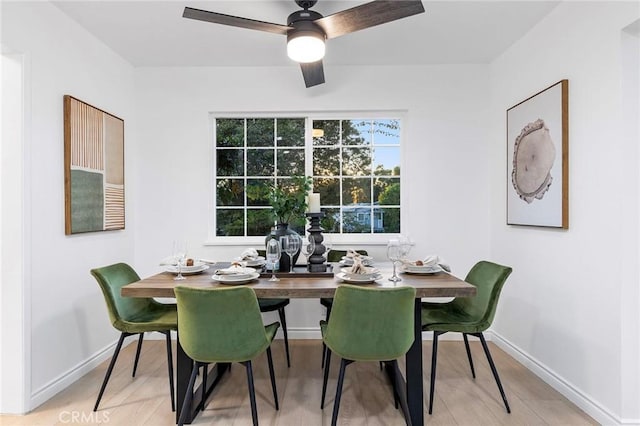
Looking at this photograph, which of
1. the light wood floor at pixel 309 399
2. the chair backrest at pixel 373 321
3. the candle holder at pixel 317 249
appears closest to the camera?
the chair backrest at pixel 373 321

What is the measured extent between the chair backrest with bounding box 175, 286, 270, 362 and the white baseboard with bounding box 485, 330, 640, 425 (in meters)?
1.96

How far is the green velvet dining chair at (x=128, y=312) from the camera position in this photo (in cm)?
225

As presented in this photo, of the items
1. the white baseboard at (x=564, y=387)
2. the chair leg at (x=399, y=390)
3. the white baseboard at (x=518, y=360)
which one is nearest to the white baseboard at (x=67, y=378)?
the white baseboard at (x=518, y=360)

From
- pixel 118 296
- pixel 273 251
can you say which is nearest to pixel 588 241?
pixel 273 251

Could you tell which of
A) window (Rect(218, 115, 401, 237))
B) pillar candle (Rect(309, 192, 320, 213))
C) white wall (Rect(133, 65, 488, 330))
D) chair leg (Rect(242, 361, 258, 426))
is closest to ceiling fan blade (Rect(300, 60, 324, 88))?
white wall (Rect(133, 65, 488, 330))

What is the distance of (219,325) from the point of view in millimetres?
1827

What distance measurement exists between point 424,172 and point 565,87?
135 centimetres

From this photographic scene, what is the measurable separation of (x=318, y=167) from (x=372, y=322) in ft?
7.00

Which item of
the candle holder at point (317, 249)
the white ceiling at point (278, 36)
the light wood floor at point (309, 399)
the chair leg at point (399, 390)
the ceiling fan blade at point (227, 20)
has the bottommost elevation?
the light wood floor at point (309, 399)

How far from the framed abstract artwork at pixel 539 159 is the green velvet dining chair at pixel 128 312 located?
265cm

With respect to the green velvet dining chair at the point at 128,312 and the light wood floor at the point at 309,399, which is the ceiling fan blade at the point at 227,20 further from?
the light wood floor at the point at 309,399

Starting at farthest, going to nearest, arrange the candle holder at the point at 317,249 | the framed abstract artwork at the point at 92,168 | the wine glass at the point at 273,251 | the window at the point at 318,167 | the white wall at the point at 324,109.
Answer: the window at the point at 318,167 → the white wall at the point at 324,109 → the framed abstract artwork at the point at 92,168 → the candle holder at the point at 317,249 → the wine glass at the point at 273,251

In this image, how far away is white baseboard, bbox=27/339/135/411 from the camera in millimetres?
2270

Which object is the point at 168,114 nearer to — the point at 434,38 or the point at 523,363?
the point at 434,38
